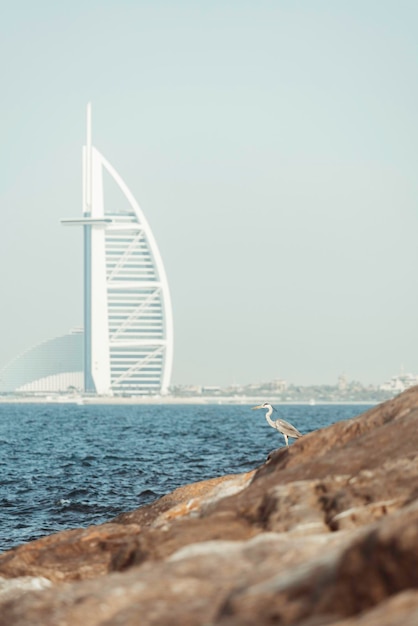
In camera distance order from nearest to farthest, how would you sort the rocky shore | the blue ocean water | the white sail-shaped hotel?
1. the rocky shore
2. the blue ocean water
3. the white sail-shaped hotel

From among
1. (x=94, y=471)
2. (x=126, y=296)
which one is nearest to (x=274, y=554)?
(x=94, y=471)

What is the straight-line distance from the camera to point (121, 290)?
18288 centimetres

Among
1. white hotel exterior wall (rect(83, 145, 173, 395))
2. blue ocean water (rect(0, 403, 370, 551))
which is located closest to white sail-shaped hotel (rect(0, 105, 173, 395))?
white hotel exterior wall (rect(83, 145, 173, 395))

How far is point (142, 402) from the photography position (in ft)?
610

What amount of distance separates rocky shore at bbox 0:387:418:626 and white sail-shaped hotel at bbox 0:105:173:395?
16336cm

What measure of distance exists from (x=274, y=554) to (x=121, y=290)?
177 meters

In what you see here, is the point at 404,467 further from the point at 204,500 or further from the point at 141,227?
the point at 141,227

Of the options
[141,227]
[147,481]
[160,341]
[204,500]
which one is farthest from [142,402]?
[204,500]

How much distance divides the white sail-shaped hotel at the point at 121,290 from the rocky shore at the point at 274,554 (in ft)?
536

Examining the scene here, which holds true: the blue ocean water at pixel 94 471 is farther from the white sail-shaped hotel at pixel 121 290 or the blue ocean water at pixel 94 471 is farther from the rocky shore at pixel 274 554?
the white sail-shaped hotel at pixel 121 290

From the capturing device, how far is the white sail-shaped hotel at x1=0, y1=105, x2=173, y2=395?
579ft

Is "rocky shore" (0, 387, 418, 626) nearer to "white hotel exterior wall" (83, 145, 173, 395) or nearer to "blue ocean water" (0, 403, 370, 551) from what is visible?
"blue ocean water" (0, 403, 370, 551)

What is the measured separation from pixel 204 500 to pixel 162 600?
5.79 metres

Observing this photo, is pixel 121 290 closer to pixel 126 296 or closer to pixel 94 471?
pixel 126 296
